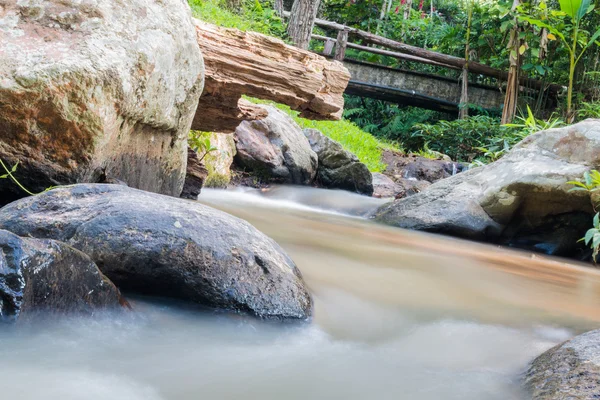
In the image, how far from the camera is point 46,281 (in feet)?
5.31

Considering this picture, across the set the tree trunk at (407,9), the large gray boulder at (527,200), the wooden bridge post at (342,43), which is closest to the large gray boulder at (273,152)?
the large gray boulder at (527,200)

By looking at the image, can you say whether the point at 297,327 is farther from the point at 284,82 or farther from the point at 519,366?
the point at 284,82

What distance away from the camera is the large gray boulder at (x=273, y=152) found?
7.38 meters

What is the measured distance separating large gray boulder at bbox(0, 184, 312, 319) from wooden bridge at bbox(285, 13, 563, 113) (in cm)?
1175

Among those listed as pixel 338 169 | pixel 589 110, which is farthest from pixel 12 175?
pixel 589 110

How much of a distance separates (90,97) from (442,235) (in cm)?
386

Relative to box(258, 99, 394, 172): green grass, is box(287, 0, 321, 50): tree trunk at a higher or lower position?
higher

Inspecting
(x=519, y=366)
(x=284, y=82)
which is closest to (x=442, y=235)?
(x=284, y=82)

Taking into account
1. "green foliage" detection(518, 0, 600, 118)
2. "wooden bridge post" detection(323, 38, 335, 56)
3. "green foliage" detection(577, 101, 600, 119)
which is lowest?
"green foliage" detection(577, 101, 600, 119)

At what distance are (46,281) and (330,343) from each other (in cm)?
95

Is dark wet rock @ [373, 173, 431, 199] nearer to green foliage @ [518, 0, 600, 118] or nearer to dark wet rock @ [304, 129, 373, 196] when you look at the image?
dark wet rock @ [304, 129, 373, 196]

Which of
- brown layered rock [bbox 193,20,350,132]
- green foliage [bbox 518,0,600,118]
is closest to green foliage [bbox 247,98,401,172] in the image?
green foliage [bbox 518,0,600,118]

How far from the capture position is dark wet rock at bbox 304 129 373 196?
A: 805 cm

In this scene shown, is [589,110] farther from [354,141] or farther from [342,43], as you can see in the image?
[342,43]
